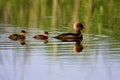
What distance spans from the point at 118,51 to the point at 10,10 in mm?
9038

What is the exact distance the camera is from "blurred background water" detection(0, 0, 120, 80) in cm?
1198

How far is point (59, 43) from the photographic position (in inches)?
618

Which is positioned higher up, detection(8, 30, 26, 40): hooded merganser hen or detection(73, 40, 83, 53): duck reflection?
detection(8, 30, 26, 40): hooded merganser hen

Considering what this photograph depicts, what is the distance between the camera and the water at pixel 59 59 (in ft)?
38.4

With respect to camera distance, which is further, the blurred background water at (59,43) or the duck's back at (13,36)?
the duck's back at (13,36)

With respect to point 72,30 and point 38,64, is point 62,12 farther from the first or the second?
point 38,64

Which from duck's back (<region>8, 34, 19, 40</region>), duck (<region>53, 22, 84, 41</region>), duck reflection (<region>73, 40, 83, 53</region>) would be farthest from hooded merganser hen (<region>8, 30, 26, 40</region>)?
duck reflection (<region>73, 40, 83, 53</region>)

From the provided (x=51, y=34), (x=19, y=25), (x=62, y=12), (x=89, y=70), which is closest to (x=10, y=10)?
(x=62, y=12)

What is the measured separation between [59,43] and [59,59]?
2589 mm

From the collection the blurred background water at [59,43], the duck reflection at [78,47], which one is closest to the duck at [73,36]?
the blurred background water at [59,43]

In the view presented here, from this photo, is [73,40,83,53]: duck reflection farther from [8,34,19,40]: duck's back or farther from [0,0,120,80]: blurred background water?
[8,34,19,40]: duck's back

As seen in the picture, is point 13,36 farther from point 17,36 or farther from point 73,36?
point 73,36

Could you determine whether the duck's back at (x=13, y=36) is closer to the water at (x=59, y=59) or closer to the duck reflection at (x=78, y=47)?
the water at (x=59, y=59)

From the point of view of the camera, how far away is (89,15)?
21.1 metres
